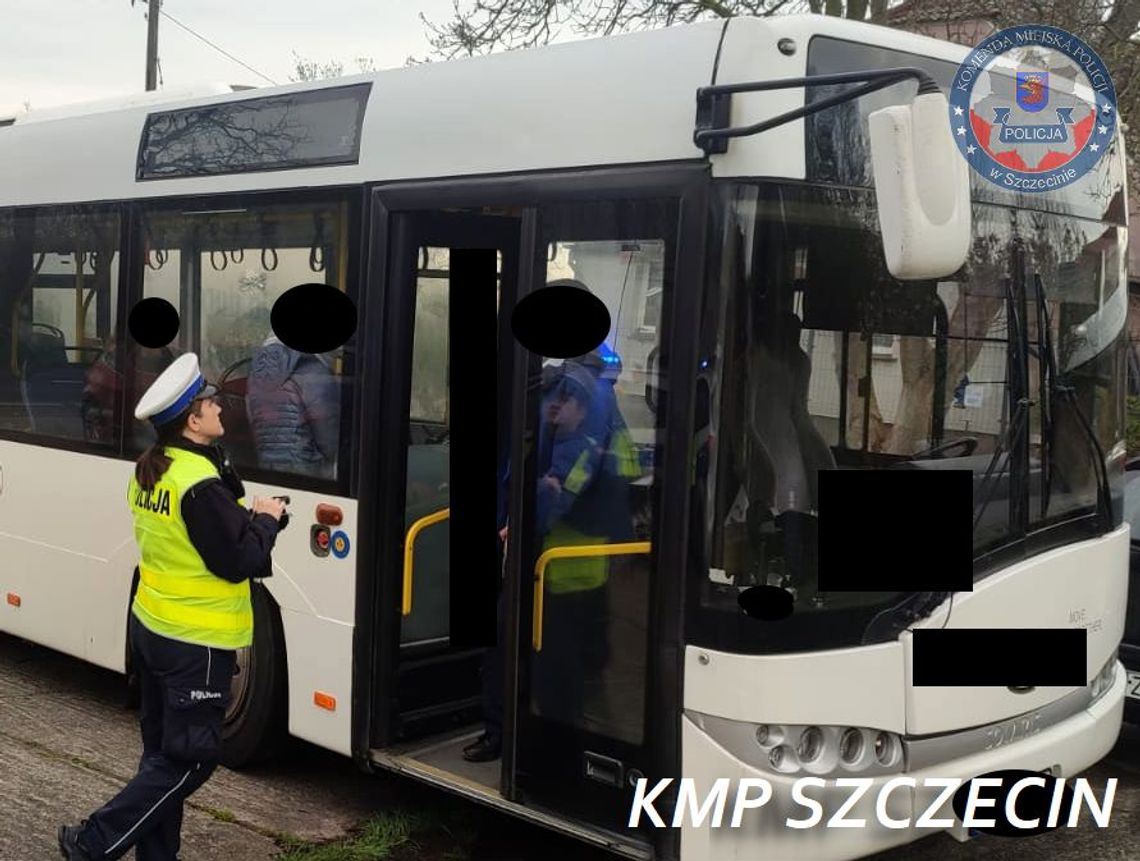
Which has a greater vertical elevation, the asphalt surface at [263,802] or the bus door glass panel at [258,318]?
the bus door glass panel at [258,318]

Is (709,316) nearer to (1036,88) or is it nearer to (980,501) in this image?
(980,501)

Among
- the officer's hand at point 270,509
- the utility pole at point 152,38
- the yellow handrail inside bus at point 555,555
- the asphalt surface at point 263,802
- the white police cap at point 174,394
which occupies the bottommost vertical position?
the asphalt surface at point 263,802

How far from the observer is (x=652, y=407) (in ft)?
14.3

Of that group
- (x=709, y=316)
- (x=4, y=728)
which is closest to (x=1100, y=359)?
(x=709, y=316)

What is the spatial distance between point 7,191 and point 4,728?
2.71 meters

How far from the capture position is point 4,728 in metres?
6.55

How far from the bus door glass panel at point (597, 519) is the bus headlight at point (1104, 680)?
177 cm

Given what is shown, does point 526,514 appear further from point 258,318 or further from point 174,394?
point 258,318

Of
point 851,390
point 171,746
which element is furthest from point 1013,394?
point 171,746

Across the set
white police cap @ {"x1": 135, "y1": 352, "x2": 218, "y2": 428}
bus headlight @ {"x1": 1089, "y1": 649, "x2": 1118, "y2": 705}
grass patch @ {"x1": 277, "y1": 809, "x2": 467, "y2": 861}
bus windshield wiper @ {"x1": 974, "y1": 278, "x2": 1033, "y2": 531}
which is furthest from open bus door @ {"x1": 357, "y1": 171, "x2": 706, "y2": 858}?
bus headlight @ {"x1": 1089, "y1": 649, "x2": 1118, "y2": 705}

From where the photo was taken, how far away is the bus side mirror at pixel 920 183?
365 cm

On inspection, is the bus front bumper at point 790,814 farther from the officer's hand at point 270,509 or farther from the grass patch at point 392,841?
the officer's hand at point 270,509

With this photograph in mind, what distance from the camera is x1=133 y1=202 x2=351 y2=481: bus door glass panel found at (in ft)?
18.0

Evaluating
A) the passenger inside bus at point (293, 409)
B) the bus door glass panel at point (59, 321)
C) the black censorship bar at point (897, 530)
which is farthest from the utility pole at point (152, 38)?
the black censorship bar at point (897, 530)
